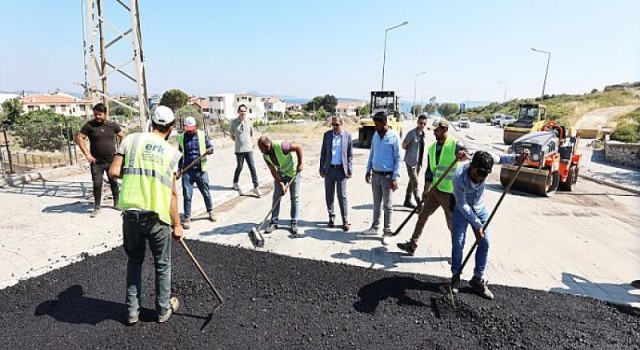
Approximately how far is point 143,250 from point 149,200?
1.60 feet

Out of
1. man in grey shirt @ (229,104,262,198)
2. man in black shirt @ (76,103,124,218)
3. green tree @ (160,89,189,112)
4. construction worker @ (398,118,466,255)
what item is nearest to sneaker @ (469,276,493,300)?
construction worker @ (398,118,466,255)

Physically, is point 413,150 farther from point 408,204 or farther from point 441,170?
point 441,170

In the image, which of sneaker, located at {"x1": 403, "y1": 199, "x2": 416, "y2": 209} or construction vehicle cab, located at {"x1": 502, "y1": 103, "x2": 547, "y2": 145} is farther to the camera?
construction vehicle cab, located at {"x1": 502, "y1": 103, "x2": 547, "y2": 145}

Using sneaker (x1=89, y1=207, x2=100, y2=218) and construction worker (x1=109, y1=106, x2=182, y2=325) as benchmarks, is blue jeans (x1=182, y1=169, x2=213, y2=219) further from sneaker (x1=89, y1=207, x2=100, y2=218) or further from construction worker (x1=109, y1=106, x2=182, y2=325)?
construction worker (x1=109, y1=106, x2=182, y2=325)

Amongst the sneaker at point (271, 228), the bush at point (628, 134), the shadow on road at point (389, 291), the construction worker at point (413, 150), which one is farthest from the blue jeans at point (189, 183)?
the bush at point (628, 134)

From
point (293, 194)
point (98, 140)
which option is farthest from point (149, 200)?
point (98, 140)

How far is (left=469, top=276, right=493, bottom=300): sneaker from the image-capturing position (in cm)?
326

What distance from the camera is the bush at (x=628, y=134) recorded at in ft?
53.9

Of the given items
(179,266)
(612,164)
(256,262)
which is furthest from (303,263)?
(612,164)

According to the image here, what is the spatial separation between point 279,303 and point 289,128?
2169cm

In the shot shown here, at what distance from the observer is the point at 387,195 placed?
4.50 meters

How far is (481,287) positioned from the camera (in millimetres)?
3309

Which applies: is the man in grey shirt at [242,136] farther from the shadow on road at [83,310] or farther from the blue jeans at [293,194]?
the shadow on road at [83,310]

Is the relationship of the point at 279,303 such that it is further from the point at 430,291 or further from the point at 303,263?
the point at 430,291
